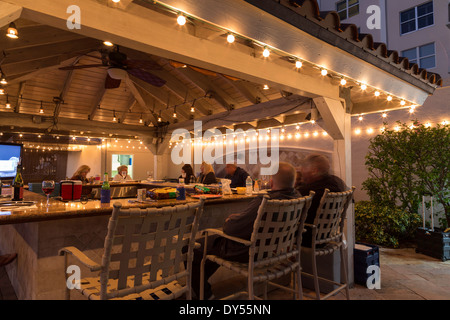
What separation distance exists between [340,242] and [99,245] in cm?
244

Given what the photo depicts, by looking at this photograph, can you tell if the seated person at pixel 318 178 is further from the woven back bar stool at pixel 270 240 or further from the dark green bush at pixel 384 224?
the dark green bush at pixel 384 224

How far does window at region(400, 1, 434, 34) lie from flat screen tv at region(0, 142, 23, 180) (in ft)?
44.7

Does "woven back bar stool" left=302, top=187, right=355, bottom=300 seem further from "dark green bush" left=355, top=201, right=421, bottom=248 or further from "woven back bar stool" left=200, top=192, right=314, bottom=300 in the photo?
"dark green bush" left=355, top=201, right=421, bottom=248

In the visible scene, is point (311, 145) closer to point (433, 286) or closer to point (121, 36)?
point (433, 286)

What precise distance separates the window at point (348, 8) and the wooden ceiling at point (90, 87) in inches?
346

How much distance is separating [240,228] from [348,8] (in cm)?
1358

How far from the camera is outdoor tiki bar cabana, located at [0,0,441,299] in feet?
6.66

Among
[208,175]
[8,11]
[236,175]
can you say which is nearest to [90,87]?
[208,175]

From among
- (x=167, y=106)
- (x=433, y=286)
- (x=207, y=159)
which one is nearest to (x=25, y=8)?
(x=433, y=286)

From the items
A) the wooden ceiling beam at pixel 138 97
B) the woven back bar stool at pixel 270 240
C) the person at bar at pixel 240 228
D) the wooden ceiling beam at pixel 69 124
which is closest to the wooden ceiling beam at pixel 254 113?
the wooden ceiling beam at pixel 138 97

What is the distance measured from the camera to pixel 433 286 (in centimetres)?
343

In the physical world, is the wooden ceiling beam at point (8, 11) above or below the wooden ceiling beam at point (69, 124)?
below

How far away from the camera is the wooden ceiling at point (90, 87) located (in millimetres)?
4840

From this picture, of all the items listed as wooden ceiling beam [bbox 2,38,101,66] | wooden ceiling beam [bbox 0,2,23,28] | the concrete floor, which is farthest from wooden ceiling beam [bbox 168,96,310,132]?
wooden ceiling beam [bbox 0,2,23,28]
